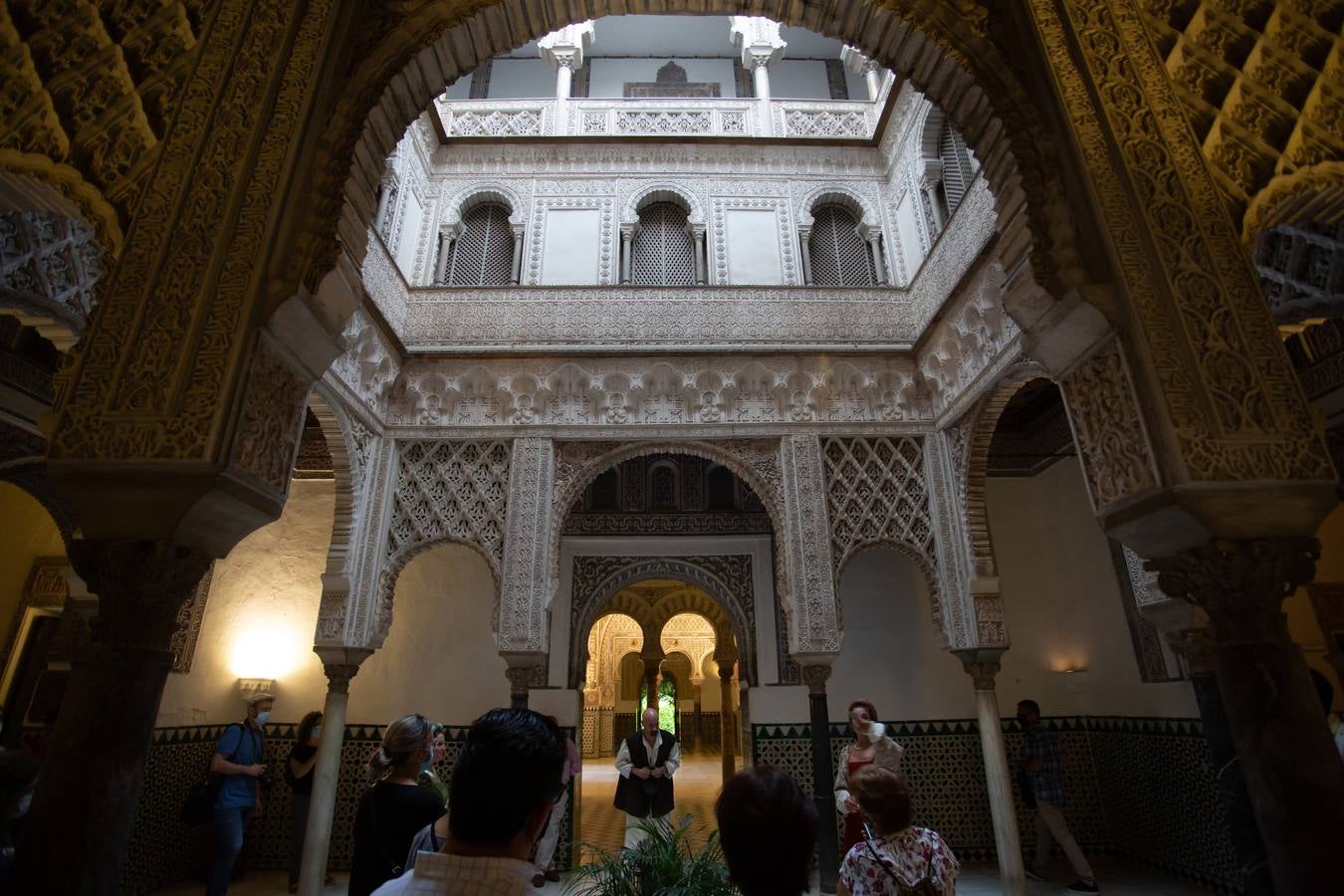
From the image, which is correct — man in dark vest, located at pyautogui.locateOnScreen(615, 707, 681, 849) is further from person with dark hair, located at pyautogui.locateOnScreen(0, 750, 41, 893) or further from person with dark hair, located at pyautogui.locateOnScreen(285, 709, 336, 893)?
person with dark hair, located at pyautogui.locateOnScreen(0, 750, 41, 893)

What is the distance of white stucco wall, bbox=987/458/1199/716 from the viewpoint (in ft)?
20.5

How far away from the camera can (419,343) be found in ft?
20.0

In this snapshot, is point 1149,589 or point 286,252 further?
point 1149,589

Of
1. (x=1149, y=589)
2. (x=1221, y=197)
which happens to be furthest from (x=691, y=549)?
(x=1221, y=197)

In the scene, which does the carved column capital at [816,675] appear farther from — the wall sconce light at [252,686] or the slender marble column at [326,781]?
the wall sconce light at [252,686]

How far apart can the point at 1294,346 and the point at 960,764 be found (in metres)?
4.40

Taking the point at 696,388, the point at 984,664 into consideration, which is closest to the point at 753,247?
the point at 696,388

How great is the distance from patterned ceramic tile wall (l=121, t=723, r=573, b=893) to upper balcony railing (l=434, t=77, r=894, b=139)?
20.6 ft

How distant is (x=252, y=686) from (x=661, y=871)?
546 cm

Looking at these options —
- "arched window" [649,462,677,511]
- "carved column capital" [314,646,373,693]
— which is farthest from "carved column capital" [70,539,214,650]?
"arched window" [649,462,677,511]

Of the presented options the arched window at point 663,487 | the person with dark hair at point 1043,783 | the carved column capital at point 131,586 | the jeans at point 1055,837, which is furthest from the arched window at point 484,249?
the jeans at point 1055,837

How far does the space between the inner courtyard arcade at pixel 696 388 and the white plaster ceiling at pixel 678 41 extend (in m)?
0.08

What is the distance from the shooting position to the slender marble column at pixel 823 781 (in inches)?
209

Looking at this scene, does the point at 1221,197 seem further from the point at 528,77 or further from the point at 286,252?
the point at 528,77
